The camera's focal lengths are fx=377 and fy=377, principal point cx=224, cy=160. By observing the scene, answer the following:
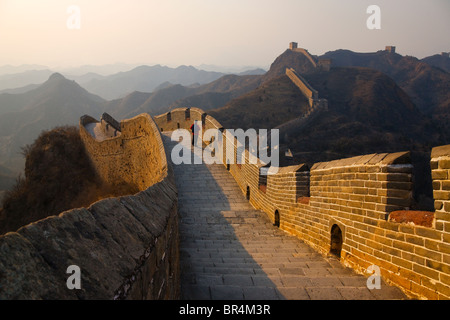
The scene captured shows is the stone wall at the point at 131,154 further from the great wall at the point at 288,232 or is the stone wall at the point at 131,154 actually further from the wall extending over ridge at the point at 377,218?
the great wall at the point at 288,232

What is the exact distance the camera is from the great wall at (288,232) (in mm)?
1657

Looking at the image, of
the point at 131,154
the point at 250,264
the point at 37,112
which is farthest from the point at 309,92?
the point at 37,112

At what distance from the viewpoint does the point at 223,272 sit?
491 centimetres

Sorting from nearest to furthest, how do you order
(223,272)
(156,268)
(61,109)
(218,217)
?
(156,268) < (223,272) < (218,217) < (61,109)

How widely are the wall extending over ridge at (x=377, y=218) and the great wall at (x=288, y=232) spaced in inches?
0.4

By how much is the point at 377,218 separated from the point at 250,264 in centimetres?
194

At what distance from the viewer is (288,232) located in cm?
806
